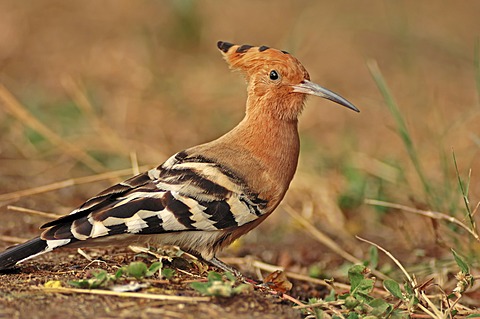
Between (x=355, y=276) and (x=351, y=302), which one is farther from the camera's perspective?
(x=355, y=276)

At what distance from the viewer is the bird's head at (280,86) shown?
11.6 feet

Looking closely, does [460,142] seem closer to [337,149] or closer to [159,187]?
[337,149]

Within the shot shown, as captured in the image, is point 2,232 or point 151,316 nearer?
point 151,316

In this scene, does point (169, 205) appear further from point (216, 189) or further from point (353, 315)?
point (353, 315)

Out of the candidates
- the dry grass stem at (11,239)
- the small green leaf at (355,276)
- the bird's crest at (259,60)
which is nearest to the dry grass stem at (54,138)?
the dry grass stem at (11,239)

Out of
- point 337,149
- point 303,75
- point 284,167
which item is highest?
point 303,75

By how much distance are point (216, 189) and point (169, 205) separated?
0.22m

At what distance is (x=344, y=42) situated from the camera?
866 centimetres

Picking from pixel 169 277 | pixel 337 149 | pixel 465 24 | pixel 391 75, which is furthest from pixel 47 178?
pixel 465 24

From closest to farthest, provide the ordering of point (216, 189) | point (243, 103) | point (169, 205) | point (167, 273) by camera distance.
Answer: point (167, 273), point (169, 205), point (216, 189), point (243, 103)

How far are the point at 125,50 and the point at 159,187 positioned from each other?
15.2 ft

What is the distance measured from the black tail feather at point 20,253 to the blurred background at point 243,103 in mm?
871

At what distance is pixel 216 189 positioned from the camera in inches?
126

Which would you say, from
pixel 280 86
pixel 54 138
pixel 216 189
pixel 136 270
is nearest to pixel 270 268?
pixel 216 189
